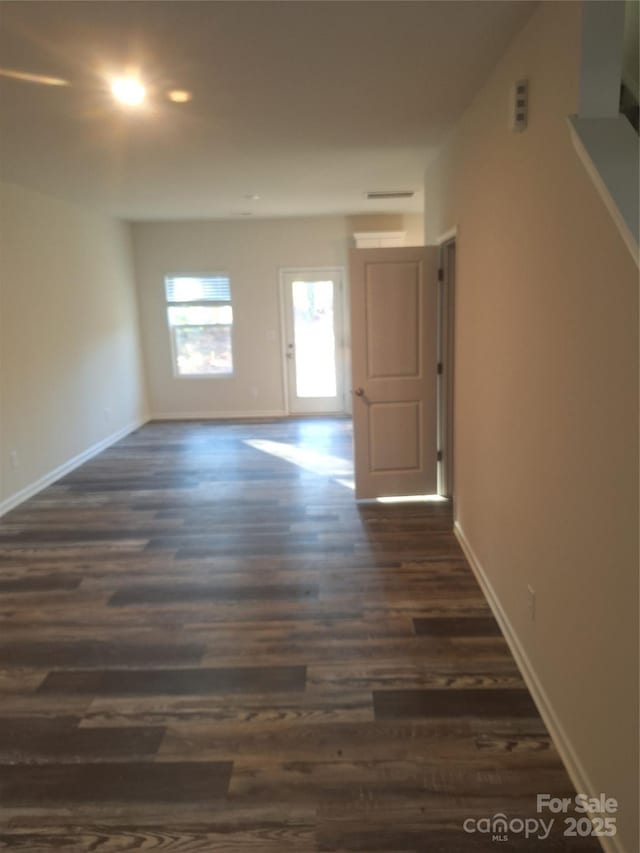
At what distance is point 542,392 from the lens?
198 centimetres

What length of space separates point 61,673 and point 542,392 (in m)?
2.40

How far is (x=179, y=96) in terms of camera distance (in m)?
2.71

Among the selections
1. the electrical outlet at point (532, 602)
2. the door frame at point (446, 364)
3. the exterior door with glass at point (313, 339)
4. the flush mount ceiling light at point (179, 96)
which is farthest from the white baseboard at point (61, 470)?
the electrical outlet at point (532, 602)

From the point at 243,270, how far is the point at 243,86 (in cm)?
481

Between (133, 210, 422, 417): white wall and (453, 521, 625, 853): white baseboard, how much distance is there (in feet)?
16.9

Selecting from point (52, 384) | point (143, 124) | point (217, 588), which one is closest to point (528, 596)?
point (217, 588)

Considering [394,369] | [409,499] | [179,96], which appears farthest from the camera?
[409,499]

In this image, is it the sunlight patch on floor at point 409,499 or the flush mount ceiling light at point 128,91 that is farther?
the sunlight patch on floor at point 409,499

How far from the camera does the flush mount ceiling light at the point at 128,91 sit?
8.30ft

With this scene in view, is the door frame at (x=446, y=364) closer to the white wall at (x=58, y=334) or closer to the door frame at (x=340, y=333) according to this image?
the door frame at (x=340, y=333)

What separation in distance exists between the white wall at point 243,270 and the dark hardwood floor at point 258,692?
379 cm

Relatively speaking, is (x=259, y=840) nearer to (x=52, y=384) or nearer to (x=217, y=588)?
(x=217, y=588)

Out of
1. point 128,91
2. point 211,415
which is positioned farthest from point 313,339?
point 128,91

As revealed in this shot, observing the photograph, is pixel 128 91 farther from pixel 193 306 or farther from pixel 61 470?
pixel 193 306
